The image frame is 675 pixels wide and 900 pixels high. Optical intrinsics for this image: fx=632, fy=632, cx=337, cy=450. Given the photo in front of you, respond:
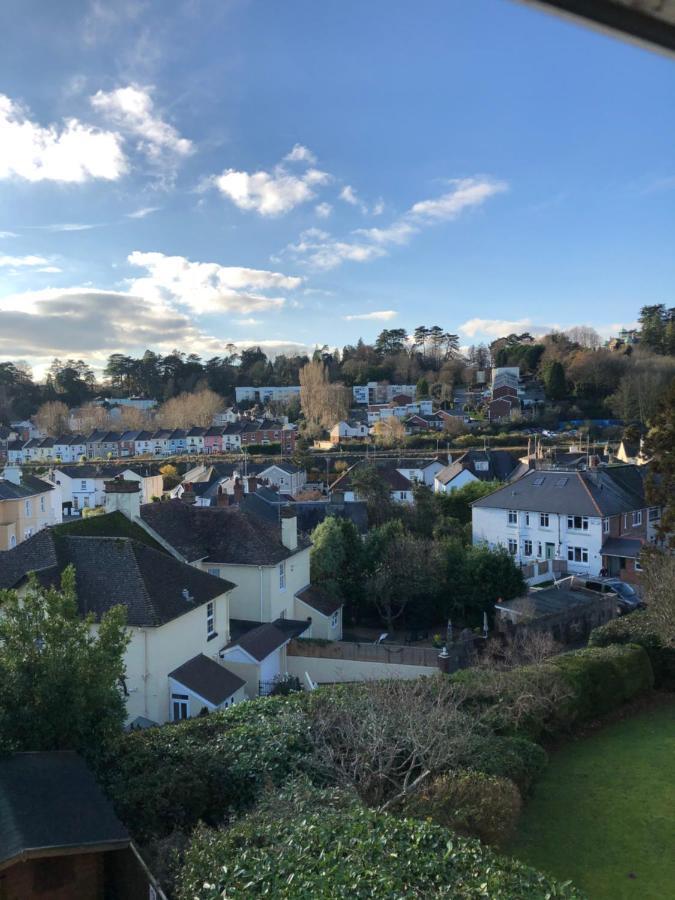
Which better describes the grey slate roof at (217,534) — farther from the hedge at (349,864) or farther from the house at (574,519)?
the hedge at (349,864)

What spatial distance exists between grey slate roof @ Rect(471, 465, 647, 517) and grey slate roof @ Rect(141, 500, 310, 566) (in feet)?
49.5

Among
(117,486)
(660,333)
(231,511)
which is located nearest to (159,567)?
(117,486)

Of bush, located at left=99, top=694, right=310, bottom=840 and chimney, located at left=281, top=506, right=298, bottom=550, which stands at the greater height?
chimney, located at left=281, top=506, right=298, bottom=550

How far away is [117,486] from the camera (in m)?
20.0

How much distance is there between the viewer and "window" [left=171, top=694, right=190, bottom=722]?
50.6ft

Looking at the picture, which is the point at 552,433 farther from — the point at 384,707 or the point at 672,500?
the point at 384,707

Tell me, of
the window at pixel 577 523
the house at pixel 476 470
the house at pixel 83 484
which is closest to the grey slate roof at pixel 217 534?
the window at pixel 577 523

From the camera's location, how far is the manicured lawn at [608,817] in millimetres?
9023

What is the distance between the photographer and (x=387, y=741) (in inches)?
388

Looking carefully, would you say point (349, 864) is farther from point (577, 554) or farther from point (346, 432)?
point (346, 432)

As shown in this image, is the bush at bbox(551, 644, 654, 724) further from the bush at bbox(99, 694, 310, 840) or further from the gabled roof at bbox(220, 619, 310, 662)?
the gabled roof at bbox(220, 619, 310, 662)

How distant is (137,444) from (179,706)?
233ft

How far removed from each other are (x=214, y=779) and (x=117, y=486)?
472 inches

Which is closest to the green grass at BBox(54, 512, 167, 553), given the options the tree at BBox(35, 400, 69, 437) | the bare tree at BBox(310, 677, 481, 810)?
the bare tree at BBox(310, 677, 481, 810)
